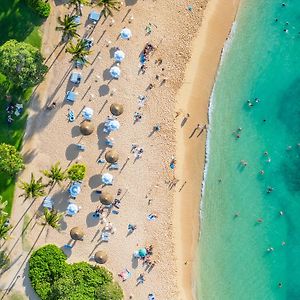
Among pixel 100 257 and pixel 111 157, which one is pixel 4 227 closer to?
pixel 100 257

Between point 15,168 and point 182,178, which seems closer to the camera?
point 15,168

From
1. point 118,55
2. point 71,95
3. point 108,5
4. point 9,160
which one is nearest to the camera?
point 9,160

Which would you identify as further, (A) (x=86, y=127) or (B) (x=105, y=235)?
(B) (x=105, y=235)

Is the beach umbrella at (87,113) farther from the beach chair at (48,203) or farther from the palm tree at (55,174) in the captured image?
the beach chair at (48,203)

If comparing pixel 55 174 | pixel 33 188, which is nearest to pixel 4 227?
pixel 33 188

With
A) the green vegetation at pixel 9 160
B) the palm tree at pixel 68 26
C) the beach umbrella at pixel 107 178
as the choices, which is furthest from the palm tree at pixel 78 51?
the beach umbrella at pixel 107 178

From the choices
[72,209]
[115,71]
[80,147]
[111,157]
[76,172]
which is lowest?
[72,209]

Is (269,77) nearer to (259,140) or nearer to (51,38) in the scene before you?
(259,140)

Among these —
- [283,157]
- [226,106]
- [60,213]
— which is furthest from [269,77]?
[60,213]
